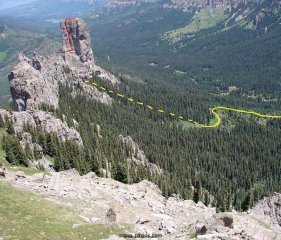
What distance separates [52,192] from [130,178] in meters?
51.2

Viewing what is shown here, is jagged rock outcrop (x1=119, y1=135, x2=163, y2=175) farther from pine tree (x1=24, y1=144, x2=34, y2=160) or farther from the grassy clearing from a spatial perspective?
the grassy clearing

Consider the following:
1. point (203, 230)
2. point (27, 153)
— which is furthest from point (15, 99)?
point (203, 230)

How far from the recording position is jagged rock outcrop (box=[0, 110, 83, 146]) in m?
144

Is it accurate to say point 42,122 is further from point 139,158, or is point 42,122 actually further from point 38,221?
point 38,221

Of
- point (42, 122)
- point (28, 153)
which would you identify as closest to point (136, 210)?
point (28, 153)

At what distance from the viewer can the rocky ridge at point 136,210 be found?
62812mm

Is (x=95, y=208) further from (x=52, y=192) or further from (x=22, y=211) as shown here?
(x=22, y=211)

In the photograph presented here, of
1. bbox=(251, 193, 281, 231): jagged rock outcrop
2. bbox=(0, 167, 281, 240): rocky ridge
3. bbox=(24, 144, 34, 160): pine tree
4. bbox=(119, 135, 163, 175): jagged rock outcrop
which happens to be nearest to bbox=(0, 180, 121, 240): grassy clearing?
bbox=(0, 167, 281, 240): rocky ridge

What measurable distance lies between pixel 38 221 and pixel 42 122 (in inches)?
3651

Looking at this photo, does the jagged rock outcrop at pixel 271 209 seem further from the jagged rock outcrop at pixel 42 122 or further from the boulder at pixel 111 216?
the jagged rock outcrop at pixel 42 122

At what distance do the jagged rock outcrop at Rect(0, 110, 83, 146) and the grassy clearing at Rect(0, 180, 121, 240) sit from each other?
73.6 metres

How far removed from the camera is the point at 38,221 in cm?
6109

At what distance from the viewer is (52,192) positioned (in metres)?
80.4

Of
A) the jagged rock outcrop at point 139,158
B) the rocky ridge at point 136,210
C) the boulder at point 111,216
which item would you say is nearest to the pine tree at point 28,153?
the rocky ridge at point 136,210
